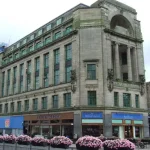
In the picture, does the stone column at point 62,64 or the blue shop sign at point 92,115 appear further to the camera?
the stone column at point 62,64

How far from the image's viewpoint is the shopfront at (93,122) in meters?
42.8

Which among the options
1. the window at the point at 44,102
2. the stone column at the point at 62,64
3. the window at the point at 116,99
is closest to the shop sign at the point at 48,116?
the window at the point at 44,102

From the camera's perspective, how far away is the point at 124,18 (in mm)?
52594

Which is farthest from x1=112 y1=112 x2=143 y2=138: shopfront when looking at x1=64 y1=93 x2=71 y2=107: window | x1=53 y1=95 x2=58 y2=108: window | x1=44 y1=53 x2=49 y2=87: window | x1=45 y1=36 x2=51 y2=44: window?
x1=45 y1=36 x2=51 y2=44: window

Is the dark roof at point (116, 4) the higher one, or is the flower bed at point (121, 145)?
the dark roof at point (116, 4)

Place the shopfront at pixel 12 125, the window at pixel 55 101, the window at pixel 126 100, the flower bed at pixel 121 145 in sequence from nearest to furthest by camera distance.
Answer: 1. the flower bed at pixel 121 145
2. the window at pixel 126 100
3. the window at pixel 55 101
4. the shopfront at pixel 12 125

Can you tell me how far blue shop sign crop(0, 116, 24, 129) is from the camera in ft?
197

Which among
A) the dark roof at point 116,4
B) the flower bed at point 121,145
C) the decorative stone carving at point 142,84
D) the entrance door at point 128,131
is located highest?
the dark roof at point 116,4

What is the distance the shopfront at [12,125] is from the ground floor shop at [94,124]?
915 centimetres

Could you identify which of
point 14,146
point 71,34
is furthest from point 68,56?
point 14,146

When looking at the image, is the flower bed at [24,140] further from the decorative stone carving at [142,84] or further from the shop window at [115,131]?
the decorative stone carving at [142,84]

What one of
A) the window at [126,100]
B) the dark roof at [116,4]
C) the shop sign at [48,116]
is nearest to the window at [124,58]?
the window at [126,100]

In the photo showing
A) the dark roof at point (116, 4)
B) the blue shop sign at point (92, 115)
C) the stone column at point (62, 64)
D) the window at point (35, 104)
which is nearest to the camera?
the blue shop sign at point (92, 115)

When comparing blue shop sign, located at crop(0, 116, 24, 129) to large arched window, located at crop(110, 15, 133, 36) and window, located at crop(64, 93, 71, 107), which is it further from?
large arched window, located at crop(110, 15, 133, 36)
